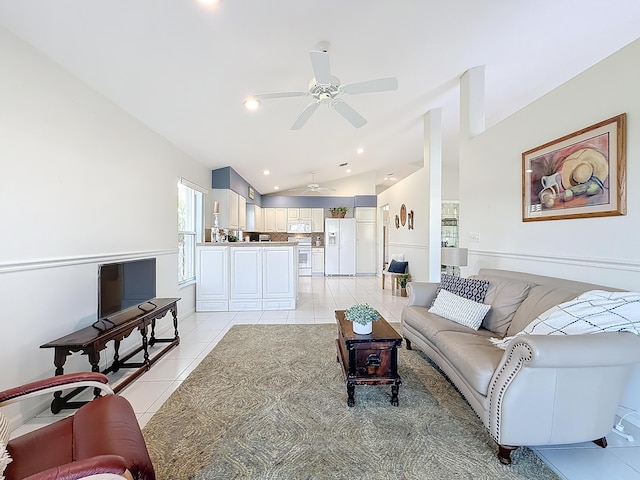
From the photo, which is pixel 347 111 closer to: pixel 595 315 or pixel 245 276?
pixel 595 315

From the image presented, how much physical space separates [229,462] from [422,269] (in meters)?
4.45

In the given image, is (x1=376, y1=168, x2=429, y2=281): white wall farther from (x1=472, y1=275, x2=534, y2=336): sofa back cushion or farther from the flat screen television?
the flat screen television

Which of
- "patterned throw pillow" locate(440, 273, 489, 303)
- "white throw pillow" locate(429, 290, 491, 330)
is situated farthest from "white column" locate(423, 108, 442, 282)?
"white throw pillow" locate(429, 290, 491, 330)

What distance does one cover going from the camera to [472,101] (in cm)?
362

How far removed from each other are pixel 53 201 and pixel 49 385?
4.71ft

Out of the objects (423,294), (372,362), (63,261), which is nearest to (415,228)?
(423,294)

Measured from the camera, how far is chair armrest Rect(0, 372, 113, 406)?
1189mm

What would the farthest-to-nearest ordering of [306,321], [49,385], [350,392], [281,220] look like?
[281,220], [306,321], [350,392], [49,385]

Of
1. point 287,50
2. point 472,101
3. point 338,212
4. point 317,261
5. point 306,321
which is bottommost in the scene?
point 306,321

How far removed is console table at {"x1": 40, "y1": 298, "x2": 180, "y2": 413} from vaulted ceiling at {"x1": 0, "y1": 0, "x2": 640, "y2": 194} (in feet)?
6.41

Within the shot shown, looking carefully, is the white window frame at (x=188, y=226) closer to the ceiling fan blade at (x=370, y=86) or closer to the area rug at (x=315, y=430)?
the area rug at (x=315, y=430)

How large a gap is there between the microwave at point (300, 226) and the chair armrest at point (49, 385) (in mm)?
8036

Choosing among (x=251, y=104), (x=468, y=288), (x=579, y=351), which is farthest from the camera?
(x=251, y=104)

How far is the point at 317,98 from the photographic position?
2.66 meters
